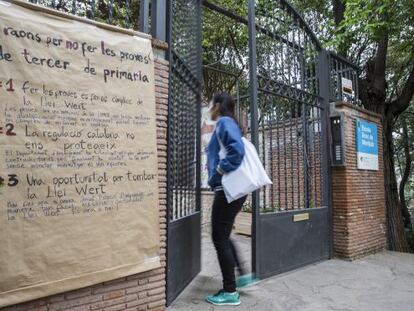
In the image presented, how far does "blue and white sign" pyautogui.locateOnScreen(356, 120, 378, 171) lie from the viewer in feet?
22.7

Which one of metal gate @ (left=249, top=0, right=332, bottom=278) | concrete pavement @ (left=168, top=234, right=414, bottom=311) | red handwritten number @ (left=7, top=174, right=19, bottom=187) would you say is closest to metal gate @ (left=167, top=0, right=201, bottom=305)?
concrete pavement @ (left=168, top=234, right=414, bottom=311)

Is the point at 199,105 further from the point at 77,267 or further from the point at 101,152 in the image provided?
the point at 77,267

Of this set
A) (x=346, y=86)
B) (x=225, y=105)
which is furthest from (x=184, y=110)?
(x=346, y=86)

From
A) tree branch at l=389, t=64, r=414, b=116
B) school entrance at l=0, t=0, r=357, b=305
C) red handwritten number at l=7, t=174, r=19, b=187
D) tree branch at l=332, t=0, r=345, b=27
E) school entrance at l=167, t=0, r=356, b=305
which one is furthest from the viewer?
tree branch at l=332, t=0, r=345, b=27

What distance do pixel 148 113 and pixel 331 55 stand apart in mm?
4672

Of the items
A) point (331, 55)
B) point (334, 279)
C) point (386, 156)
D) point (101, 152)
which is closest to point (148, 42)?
point (101, 152)

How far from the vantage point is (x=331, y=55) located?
7.06 m

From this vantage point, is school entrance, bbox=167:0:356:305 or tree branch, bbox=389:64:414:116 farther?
tree branch, bbox=389:64:414:116

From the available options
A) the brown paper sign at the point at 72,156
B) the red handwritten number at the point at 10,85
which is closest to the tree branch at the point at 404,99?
the brown paper sign at the point at 72,156

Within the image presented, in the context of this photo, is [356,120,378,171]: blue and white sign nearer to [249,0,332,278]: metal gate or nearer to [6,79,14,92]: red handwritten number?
[249,0,332,278]: metal gate

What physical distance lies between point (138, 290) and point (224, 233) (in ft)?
3.38

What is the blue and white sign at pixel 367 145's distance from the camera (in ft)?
22.7

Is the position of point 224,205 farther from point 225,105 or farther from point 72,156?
point 72,156

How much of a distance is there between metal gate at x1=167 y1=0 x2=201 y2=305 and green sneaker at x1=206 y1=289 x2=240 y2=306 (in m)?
0.39
